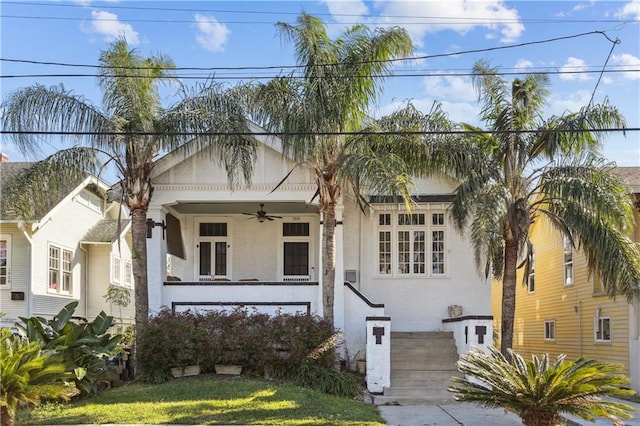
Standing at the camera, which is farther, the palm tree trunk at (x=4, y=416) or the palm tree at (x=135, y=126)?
the palm tree at (x=135, y=126)

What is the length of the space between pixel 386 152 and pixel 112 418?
8.24 meters

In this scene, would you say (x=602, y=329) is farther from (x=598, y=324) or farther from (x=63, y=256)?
(x=63, y=256)

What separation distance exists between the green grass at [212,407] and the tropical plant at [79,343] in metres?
0.49

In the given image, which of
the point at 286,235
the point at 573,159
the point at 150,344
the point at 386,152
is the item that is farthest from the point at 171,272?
the point at 573,159

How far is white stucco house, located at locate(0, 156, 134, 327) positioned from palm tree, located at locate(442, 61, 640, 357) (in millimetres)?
8796

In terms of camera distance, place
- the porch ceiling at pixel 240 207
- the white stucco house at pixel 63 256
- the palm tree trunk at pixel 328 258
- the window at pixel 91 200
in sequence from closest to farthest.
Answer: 1. the palm tree trunk at pixel 328 258
2. the porch ceiling at pixel 240 207
3. the white stucco house at pixel 63 256
4. the window at pixel 91 200

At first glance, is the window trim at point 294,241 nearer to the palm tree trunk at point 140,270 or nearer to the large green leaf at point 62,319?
the palm tree trunk at point 140,270

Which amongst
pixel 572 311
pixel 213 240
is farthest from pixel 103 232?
Result: pixel 572 311

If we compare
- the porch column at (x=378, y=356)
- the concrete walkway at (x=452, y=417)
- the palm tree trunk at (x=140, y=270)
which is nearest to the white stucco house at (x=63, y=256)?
the palm tree trunk at (x=140, y=270)

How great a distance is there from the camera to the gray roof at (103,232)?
2623 cm

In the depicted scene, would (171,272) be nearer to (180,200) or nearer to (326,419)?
(180,200)

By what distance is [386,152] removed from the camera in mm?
16688

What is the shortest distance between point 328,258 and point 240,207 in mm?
4298

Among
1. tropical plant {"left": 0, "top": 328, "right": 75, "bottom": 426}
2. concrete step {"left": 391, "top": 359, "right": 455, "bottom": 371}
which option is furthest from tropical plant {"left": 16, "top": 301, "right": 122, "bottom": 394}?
concrete step {"left": 391, "top": 359, "right": 455, "bottom": 371}
